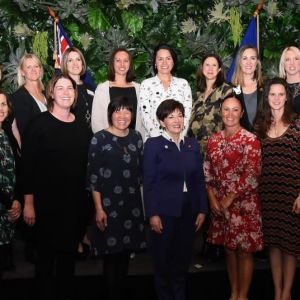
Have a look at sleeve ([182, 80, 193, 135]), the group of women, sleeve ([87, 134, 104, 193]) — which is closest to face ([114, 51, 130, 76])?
sleeve ([182, 80, 193, 135])

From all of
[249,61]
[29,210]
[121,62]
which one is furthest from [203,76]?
[29,210]

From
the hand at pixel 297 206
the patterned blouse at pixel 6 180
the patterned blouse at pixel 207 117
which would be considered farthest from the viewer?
the patterned blouse at pixel 207 117

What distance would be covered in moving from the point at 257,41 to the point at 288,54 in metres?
1.22

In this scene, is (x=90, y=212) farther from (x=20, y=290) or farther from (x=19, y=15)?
(x=19, y=15)

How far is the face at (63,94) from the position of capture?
3.14m

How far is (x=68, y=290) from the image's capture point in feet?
10.9

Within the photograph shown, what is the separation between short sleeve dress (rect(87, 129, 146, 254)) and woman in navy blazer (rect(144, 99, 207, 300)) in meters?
0.11

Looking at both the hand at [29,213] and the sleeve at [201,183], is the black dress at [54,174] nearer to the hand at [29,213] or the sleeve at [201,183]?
the hand at [29,213]

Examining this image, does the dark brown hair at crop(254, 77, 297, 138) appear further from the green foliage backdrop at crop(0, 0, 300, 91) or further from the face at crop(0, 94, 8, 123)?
the green foliage backdrop at crop(0, 0, 300, 91)

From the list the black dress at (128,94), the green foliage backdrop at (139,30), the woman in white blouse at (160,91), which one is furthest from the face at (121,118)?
the green foliage backdrop at (139,30)

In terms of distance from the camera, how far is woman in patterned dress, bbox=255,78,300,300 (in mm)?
3225

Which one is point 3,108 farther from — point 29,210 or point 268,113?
point 268,113

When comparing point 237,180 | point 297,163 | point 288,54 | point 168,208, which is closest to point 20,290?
point 168,208

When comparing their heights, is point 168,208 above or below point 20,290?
above
